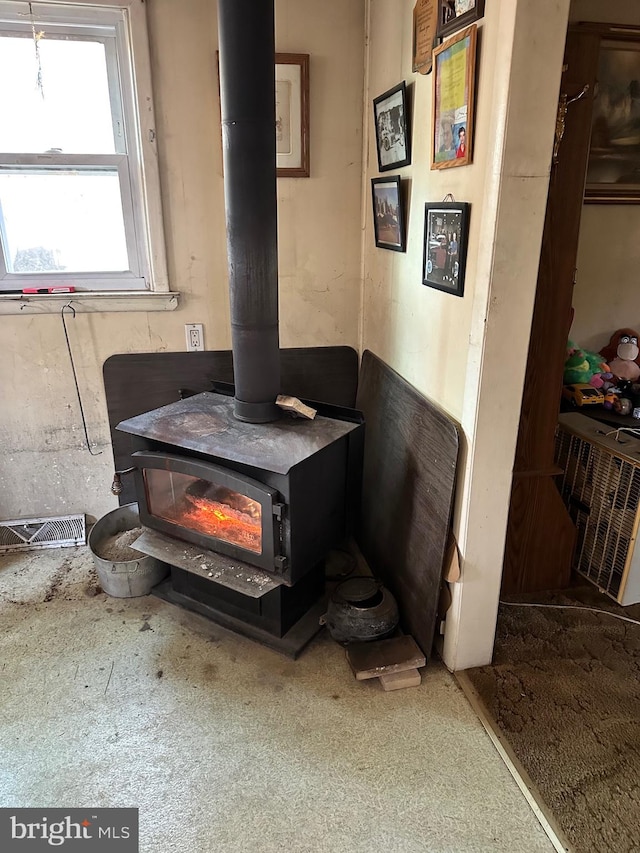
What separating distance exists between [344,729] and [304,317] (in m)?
1.56

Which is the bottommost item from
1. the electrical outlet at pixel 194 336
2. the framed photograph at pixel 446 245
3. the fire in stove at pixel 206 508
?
the fire in stove at pixel 206 508

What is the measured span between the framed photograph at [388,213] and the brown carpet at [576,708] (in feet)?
4.57

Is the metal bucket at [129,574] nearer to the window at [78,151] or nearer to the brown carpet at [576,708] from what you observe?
the window at [78,151]

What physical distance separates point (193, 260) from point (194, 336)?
303 mm

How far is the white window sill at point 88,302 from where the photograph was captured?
221 cm

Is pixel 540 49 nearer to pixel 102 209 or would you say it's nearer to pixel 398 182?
pixel 398 182

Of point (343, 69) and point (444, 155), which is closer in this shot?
point (444, 155)

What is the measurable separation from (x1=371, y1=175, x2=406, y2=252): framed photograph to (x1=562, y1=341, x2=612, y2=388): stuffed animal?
867mm

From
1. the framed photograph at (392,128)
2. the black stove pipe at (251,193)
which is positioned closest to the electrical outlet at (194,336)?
the black stove pipe at (251,193)

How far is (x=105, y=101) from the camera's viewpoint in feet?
7.04

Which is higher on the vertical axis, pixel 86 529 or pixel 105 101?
pixel 105 101

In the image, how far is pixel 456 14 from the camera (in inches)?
58.0

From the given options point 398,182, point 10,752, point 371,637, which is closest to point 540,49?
point 398,182

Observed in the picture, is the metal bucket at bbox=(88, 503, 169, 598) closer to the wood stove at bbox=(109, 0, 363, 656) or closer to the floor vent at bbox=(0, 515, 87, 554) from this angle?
the wood stove at bbox=(109, 0, 363, 656)
